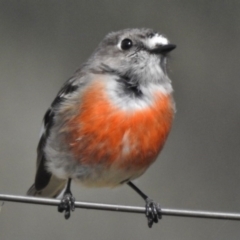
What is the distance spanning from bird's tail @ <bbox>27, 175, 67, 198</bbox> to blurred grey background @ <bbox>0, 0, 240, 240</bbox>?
903mm

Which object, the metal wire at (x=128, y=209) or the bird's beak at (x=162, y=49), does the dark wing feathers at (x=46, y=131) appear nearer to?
the bird's beak at (x=162, y=49)

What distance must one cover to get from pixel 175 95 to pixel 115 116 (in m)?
1.83

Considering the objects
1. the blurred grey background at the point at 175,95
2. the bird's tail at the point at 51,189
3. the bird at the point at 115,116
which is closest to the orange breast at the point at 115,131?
the bird at the point at 115,116

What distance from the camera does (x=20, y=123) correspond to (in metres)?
4.90

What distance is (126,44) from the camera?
3.45 meters

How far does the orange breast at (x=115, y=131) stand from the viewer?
3.21 m

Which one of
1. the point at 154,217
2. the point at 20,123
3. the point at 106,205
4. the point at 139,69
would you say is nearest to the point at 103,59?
the point at 139,69

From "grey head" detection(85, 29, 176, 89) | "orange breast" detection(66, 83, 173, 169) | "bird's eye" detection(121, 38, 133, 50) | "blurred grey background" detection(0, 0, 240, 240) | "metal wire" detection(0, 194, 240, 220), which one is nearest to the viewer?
"metal wire" detection(0, 194, 240, 220)

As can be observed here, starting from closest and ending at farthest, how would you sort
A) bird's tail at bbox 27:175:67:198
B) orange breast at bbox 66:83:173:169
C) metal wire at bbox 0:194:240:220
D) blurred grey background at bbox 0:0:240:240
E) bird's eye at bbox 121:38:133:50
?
metal wire at bbox 0:194:240:220, orange breast at bbox 66:83:173:169, bird's eye at bbox 121:38:133:50, bird's tail at bbox 27:175:67:198, blurred grey background at bbox 0:0:240:240

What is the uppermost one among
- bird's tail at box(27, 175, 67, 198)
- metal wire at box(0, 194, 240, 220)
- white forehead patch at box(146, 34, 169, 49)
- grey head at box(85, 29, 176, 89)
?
white forehead patch at box(146, 34, 169, 49)

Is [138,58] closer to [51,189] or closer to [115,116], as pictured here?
[115,116]

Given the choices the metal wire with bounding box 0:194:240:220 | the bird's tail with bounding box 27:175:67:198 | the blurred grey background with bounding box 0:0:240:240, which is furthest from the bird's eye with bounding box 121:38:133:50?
the blurred grey background with bounding box 0:0:240:240

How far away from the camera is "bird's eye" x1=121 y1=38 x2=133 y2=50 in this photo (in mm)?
3436

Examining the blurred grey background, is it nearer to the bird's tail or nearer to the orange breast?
the bird's tail
